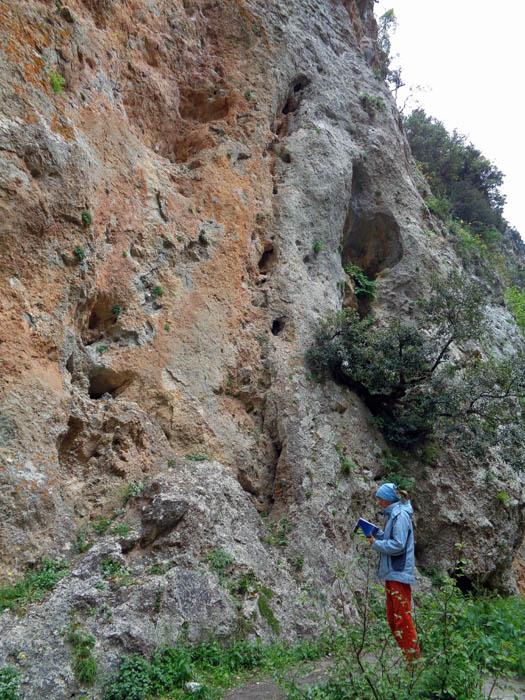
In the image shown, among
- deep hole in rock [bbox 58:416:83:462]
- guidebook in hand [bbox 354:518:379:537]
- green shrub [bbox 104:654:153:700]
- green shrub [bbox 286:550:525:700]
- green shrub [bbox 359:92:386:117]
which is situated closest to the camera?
green shrub [bbox 286:550:525:700]

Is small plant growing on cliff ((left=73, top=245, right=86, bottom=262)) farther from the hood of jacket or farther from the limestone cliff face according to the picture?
the hood of jacket

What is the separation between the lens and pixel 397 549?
5484 millimetres

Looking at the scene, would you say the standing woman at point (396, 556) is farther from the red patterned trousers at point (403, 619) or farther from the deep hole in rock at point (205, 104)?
the deep hole in rock at point (205, 104)

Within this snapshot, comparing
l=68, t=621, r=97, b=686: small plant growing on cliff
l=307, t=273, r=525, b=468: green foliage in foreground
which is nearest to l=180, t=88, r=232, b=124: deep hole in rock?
l=307, t=273, r=525, b=468: green foliage in foreground

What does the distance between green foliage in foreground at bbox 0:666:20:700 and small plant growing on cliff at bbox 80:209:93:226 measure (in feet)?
21.9

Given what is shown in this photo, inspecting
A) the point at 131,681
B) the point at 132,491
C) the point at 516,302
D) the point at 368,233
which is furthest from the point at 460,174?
the point at 131,681

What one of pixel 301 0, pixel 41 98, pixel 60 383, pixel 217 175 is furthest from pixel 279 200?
pixel 301 0

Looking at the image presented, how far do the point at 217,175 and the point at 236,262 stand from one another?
2439mm

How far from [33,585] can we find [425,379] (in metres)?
9.50

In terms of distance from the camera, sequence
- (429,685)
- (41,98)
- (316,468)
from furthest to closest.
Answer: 1. (316,468)
2. (41,98)
3. (429,685)

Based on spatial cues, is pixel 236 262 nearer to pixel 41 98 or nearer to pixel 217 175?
pixel 217 175

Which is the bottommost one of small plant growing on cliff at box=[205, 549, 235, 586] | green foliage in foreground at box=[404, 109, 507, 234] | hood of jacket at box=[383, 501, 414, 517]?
small plant growing on cliff at box=[205, 549, 235, 586]

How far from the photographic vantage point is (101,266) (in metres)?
9.37

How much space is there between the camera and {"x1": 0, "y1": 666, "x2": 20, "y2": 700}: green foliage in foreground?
16.0ft
